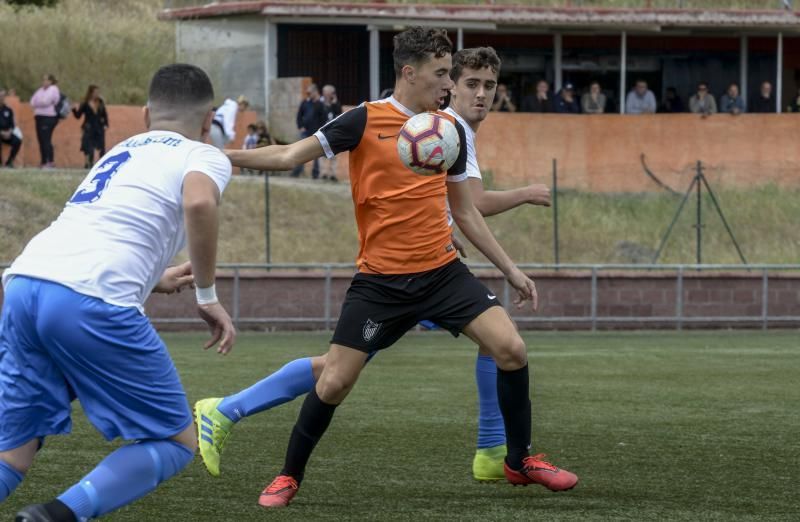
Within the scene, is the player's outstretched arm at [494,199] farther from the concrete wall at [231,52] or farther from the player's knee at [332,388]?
the concrete wall at [231,52]

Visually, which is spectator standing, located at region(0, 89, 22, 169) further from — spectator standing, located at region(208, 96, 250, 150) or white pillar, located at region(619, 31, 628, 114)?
white pillar, located at region(619, 31, 628, 114)

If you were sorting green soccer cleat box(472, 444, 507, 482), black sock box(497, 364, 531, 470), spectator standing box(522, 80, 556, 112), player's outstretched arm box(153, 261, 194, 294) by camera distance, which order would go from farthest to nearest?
spectator standing box(522, 80, 556, 112) < green soccer cleat box(472, 444, 507, 482) < black sock box(497, 364, 531, 470) < player's outstretched arm box(153, 261, 194, 294)

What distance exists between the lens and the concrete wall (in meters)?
30.3

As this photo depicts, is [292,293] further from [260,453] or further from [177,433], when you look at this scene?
[177,433]

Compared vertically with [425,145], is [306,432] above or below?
below

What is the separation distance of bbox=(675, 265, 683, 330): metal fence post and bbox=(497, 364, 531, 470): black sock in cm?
1321

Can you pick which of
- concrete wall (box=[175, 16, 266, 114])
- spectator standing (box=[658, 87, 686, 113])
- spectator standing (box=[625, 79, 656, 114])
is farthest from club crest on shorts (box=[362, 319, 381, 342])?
spectator standing (box=[658, 87, 686, 113])

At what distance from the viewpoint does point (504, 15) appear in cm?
3005

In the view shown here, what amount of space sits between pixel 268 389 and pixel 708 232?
1514cm

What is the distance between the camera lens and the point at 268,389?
6.66m

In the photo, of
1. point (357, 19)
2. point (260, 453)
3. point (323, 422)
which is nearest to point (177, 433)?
point (323, 422)

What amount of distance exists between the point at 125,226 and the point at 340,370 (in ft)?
6.20

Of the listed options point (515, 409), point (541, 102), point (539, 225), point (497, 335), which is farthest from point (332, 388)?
point (541, 102)

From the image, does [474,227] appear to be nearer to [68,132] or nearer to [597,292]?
[597,292]
